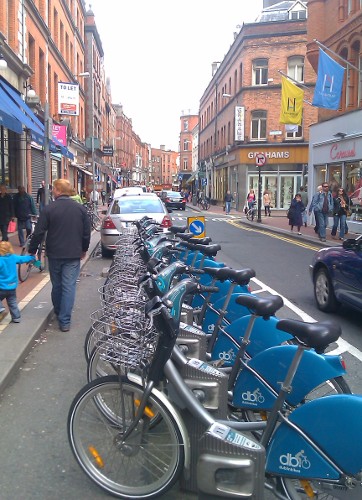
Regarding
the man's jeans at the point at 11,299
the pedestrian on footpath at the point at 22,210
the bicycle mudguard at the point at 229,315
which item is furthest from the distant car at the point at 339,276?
the pedestrian on footpath at the point at 22,210

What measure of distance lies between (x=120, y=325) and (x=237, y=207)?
38.7 m

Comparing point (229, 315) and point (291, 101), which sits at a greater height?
point (291, 101)

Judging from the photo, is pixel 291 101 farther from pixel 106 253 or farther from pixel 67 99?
pixel 106 253

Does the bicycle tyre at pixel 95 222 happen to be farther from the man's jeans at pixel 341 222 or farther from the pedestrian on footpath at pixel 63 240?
the pedestrian on footpath at pixel 63 240

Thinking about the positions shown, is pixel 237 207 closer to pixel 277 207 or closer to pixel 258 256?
pixel 277 207

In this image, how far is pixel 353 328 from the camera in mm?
6996

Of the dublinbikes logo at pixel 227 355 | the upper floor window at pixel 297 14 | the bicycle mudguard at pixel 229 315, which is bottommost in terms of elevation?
the dublinbikes logo at pixel 227 355

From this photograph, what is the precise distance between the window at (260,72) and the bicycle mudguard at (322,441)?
1534 inches

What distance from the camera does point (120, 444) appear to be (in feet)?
10.0

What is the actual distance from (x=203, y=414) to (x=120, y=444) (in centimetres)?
65

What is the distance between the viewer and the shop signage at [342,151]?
19.8m

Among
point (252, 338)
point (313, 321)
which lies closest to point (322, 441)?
point (252, 338)

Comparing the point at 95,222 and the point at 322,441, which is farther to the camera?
the point at 95,222

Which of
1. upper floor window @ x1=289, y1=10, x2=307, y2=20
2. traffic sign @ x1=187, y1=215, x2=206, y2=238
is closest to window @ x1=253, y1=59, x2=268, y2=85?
upper floor window @ x1=289, y1=10, x2=307, y2=20
